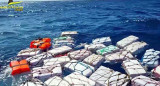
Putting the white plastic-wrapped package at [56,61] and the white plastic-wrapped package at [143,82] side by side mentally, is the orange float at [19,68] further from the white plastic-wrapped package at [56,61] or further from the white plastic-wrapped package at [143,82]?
the white plastic-wrapped package at [143,82]

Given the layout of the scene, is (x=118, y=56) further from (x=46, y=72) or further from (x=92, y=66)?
(x=46, y=72)

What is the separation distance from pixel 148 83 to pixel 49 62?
1345cm

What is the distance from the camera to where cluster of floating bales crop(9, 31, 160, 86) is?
17.2 m

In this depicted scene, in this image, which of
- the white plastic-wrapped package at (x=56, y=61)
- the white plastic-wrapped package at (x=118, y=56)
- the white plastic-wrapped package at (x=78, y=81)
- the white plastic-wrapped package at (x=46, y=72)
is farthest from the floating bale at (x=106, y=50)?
the white plastic-wrapped package at (x=78, y=81)

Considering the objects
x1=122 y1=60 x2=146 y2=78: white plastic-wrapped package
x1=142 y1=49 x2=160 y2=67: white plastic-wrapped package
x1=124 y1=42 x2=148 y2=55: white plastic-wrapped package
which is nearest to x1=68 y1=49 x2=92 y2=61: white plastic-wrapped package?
x1=122 y1=60 x2=146 y2=78: white plastic-wrapped package

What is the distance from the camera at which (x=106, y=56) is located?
24.1 m

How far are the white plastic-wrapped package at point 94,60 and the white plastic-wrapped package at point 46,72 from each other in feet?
14.5

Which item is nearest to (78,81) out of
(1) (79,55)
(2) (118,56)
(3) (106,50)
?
(1) (79,55)

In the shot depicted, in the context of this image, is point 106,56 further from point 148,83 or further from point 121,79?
point 148,83

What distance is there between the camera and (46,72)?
1975cm

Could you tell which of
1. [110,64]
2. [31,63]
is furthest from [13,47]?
[110,64]

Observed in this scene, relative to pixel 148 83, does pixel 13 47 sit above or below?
below

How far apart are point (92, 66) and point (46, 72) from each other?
21.5ft

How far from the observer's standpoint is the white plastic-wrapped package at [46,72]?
62.8 ft
